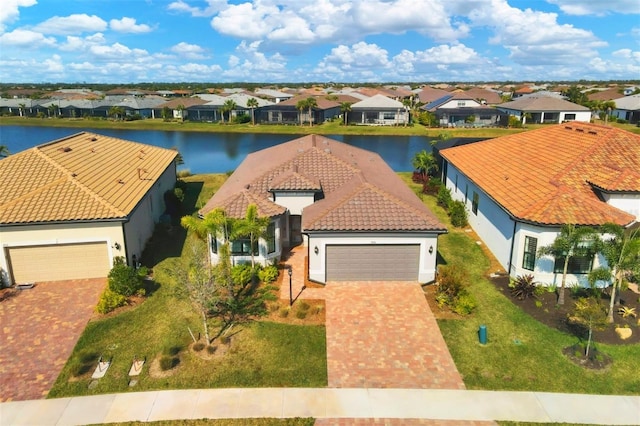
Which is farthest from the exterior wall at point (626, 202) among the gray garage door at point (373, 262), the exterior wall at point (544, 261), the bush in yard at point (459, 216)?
the gray garage door at point (373, 262)

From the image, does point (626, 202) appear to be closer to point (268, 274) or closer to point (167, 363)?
point (268, 274)

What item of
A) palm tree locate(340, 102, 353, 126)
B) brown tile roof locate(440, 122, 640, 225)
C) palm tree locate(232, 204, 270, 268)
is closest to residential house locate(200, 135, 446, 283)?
palm tree locate(232, 204, 270, 268)

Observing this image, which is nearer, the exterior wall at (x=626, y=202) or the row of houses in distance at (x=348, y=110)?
the exterior wall at (x=626, y=202)

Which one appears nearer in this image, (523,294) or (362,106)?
(523,294)

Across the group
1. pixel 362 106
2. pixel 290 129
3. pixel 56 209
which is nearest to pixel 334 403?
pixel 56 209

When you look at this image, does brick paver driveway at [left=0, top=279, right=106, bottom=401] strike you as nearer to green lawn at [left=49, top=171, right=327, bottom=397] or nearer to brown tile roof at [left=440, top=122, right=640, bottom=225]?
green lawn at [left=49, top=171, right=327, bottom=397]

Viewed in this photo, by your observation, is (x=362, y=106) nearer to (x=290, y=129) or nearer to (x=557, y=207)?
(x=290, y=129)

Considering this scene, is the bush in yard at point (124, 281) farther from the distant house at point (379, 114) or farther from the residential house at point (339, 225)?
the distant house at point (379, 114)
